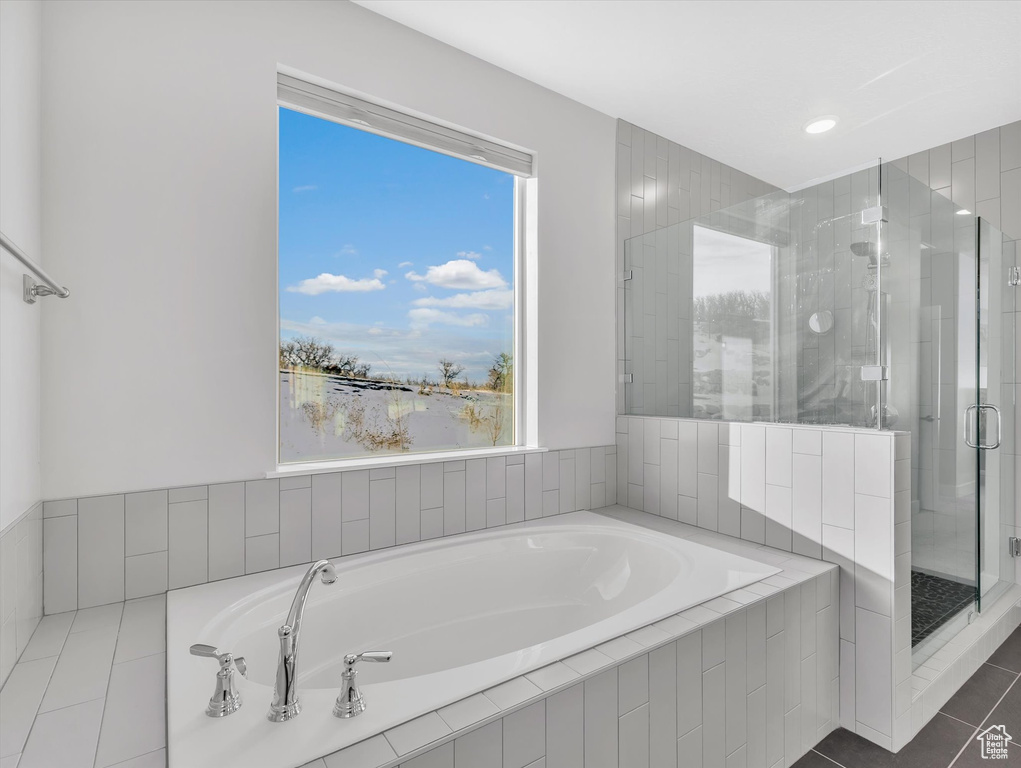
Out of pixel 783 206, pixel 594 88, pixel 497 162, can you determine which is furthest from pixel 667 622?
pixel 594 88

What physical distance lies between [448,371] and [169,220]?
1170mm

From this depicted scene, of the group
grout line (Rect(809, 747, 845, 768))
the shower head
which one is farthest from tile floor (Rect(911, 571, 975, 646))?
the shower head

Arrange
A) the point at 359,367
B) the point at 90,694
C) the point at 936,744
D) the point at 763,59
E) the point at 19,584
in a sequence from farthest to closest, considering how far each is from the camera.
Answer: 1. the point at 763,59
2. the point at 359,367
3. the point at 936,744
4. the point at 19,584
5. the point at 90,694

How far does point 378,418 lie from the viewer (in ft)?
7.21

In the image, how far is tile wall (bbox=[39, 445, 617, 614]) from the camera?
5.11 feet

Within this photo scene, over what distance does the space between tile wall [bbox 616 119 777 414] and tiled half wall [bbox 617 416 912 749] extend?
721 millimetres

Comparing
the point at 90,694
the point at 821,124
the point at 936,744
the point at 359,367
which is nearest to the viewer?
the point at 90,694

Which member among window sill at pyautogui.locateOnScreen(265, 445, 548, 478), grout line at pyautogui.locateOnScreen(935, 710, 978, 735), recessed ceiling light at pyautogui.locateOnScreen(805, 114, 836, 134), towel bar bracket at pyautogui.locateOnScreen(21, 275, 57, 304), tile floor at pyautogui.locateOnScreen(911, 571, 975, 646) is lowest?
grout line at pyautogui.locateOnScreen(935, 710, 978, 735)

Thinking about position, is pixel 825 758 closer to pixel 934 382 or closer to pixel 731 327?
pixel 934 382

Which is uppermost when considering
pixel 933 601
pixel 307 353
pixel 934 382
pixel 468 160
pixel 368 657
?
pixel 468 160

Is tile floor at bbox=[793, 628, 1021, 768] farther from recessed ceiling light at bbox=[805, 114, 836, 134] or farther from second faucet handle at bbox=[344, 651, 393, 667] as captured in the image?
recessed ceiling light at bbox=[805, 114, 836, 134]

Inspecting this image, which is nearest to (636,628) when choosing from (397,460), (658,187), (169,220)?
(397,460)

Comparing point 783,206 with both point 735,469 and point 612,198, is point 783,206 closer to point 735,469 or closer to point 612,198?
point 612,198

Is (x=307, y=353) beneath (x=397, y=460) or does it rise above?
above
